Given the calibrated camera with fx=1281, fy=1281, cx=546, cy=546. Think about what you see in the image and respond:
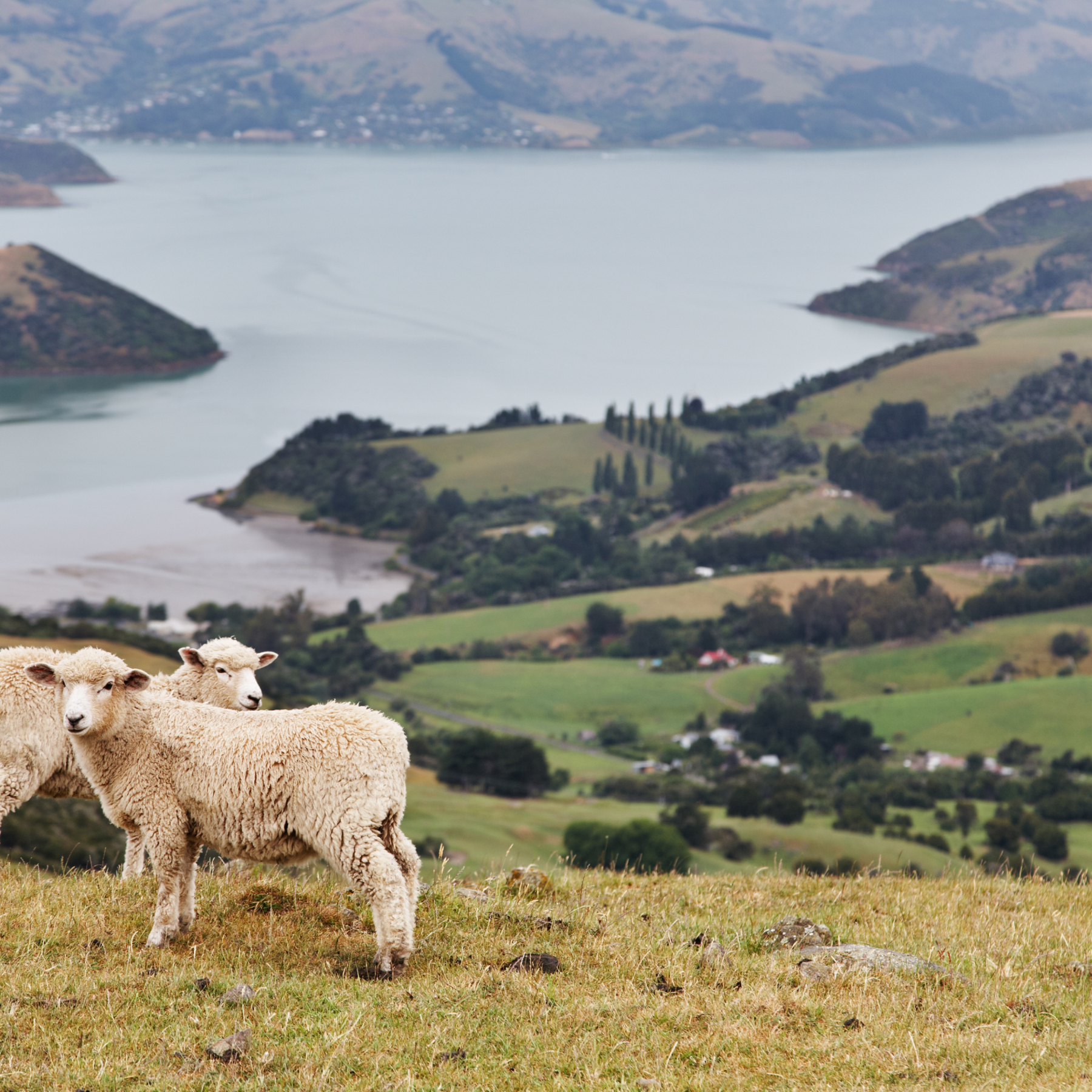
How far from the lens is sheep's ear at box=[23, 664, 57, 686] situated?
8.48 metres

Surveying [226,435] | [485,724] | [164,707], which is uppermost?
[164,707]

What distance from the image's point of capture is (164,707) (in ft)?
28.6

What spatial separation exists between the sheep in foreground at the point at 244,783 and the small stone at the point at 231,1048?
1.21 m

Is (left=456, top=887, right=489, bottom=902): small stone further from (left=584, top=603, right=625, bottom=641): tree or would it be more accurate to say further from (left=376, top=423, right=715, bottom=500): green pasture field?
(left=376, top=423, right=715, bottom=500): green pasture field

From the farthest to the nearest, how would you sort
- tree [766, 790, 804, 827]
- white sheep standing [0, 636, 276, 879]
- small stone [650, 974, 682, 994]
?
tree [766, 790, 804, 827]
white sheep standing [0, 636, 276, 879]
small stone [650, 974, 682, 994]

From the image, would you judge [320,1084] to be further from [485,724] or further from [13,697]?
[485,724]

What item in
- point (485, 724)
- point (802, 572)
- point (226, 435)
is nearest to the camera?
point (485, 724)

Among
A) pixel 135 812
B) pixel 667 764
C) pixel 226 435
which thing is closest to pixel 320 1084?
pixel 135 812

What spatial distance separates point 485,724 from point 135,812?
3380 inches

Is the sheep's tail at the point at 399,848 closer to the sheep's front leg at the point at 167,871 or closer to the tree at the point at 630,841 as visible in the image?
the sheep's front leg at the point at 167,871

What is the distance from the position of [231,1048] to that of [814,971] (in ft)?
11.4

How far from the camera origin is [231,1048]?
639cm

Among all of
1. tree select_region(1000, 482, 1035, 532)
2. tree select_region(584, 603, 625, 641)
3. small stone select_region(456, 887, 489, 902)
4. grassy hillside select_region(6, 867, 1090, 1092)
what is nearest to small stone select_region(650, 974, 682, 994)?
grassy hillside select_region(6, 867, 1090, 1092)

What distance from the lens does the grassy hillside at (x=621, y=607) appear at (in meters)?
113
